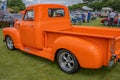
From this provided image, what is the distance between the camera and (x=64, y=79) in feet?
16.3

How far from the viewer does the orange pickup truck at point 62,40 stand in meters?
4.61

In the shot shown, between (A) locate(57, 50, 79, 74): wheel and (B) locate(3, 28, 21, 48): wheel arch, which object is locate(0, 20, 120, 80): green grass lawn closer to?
(A) locate(57, 50, 79, 74): wheel

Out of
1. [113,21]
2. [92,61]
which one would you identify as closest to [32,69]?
[92,61]

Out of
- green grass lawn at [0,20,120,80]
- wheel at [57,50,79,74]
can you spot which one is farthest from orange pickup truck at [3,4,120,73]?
green grass lawn at [0,20,120,80]

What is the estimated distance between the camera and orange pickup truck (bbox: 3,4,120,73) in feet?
15.1

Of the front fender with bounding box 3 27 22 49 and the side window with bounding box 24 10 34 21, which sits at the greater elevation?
the side window with bounding box 24 10 34 21

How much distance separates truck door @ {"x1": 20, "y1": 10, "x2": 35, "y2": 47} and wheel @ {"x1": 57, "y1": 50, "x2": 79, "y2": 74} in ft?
3.91

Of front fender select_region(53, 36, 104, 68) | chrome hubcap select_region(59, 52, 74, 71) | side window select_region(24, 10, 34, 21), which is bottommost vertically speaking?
chrome hubcap select_region(59, 52, 74, 71)

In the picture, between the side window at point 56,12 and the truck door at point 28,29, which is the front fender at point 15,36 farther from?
the side window at point 56,12

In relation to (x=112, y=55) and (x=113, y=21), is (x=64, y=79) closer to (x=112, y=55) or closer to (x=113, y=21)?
(x=112, y=55)

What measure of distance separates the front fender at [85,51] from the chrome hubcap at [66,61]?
0.29m

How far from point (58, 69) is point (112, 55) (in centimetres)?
165

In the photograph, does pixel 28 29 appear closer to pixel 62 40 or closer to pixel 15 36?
pixel 15 36

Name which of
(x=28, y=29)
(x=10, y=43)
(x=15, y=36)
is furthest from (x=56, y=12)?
(x=10, y=43)
